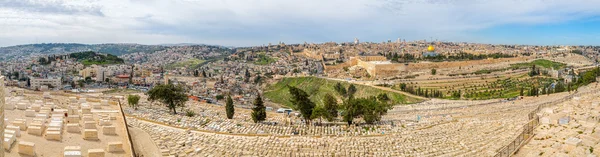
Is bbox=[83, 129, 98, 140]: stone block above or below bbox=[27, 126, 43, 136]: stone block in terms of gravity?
below

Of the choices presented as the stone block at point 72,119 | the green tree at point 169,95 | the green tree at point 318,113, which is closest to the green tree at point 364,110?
the green tree at point 318,113

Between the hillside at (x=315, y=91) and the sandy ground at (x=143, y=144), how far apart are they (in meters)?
25.2

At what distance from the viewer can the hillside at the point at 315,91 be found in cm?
3988

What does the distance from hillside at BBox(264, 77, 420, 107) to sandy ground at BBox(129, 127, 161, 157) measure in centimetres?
2518

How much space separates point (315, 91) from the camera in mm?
49156

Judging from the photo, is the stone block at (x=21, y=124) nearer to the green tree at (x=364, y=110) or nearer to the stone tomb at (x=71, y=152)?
the stone tomb at (x=71, y=152)

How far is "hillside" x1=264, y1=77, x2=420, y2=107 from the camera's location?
131 feet

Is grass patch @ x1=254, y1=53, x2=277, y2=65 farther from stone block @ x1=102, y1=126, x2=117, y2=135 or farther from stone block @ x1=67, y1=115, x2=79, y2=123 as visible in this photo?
stone block @ x1=102, y1=126, x2=117, y2=135

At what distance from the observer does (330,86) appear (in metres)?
49.2

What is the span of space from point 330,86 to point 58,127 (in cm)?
3829

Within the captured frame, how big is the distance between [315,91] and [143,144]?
34.2 metres

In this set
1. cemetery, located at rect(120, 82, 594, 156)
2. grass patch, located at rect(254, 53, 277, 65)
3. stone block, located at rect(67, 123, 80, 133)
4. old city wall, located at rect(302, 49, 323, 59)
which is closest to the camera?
stone block, located at rect(67, 123, 80, 133)

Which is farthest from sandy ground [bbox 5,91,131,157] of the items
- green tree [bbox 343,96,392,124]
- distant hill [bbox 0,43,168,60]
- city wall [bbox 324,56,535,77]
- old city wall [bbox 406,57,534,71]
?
distant hill [bbox 0,43,168,60]

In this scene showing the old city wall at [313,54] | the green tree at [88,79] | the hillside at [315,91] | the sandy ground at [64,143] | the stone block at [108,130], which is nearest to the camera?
the sandy ground at [64,143]
